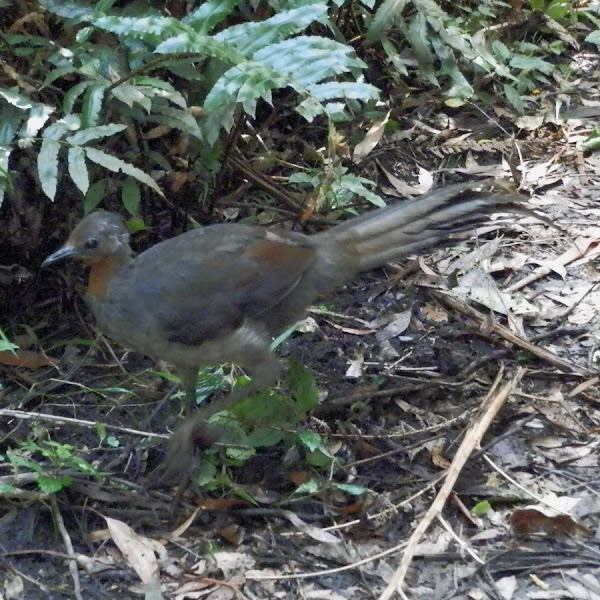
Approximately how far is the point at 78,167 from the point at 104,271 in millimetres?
410

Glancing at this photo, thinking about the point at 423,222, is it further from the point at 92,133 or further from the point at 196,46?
the point at 92,133

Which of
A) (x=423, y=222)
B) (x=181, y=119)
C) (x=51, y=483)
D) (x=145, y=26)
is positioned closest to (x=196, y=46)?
(x=145, y=26)

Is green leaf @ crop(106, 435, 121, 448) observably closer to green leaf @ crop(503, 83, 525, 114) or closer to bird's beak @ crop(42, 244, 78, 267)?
bird's beak @ crop(42, 244, 78, 267)

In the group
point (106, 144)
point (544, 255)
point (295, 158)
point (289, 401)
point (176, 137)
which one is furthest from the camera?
point (295, 158)

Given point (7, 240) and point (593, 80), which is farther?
point (593, 80)

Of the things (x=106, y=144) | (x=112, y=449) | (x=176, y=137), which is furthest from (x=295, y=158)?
(x=112, y=449)

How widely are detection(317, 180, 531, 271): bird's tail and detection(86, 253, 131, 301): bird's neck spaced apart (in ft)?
2.93

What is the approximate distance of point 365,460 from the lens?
3.62 m

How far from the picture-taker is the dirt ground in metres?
3.17

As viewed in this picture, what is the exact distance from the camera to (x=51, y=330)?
4.34 m

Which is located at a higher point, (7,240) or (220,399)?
(7,240)

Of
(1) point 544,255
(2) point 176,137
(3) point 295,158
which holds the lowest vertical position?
(1) point 544,255

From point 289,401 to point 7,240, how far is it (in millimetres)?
1483

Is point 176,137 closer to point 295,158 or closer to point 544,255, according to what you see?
point 295,158
